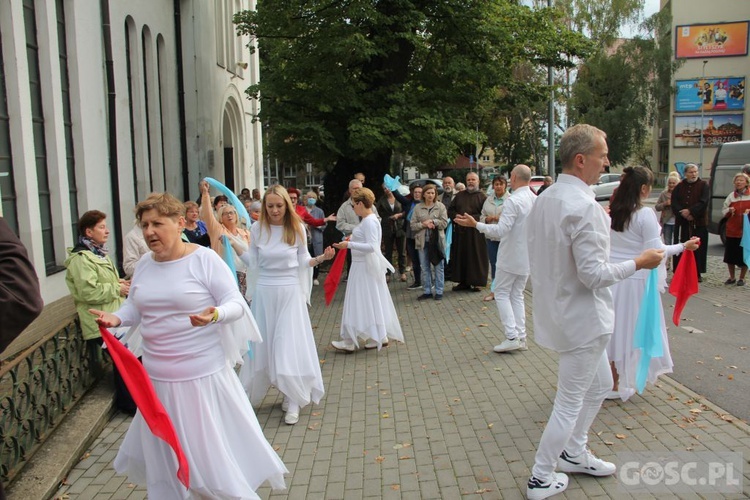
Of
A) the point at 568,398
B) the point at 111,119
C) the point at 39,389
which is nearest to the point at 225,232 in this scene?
the point at 39,389

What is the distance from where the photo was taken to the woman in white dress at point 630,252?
577cm

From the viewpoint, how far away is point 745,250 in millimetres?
11766

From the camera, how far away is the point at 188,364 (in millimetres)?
3828

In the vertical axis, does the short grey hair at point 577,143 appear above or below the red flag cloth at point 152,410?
above

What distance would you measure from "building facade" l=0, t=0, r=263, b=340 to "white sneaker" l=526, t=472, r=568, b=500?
24.9ft

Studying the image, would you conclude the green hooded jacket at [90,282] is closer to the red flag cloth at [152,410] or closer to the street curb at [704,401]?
the red flag cloth at [152,410]

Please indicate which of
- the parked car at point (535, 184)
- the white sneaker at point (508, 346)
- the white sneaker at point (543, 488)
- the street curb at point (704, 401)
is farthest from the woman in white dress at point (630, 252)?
the parked car at point (535, 184)

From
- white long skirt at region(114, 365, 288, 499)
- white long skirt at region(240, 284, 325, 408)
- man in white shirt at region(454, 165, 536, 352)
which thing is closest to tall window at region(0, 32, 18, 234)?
white long skirt at region(240, 284, 325, 408)

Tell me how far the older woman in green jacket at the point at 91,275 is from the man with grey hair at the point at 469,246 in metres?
7.84

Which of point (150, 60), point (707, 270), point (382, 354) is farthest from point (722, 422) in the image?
point (150, 60)

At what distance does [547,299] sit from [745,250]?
9208 millimetres

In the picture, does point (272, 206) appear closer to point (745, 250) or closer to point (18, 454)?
point (18, 454)

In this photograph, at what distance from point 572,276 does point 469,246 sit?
29.1 ft

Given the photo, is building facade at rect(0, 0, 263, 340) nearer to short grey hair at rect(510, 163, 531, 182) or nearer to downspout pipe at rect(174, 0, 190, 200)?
downspout pipe at rect(174, 0, 190, 200)
